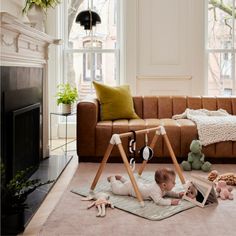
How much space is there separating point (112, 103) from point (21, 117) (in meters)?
1.30

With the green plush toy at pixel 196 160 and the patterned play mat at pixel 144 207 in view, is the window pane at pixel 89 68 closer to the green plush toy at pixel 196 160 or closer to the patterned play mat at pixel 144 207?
the green plush toy at pixel 196 160

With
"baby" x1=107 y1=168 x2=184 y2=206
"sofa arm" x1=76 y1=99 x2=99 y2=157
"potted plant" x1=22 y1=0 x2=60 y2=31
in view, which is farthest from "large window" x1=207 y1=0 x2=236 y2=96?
"baby" x1=107 y1=168 x2=184 y2=206

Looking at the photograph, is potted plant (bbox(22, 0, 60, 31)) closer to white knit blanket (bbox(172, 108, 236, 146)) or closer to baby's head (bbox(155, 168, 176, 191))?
white knit blanket (bbox(172, 108, 236, 146))

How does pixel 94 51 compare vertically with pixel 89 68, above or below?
above

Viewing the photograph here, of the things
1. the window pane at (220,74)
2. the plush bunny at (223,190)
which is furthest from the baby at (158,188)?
the window pane at (220,74)

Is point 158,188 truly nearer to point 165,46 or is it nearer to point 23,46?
point 23,46

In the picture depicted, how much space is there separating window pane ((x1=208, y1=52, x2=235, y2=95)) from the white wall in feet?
0.77

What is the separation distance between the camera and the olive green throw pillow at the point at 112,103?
4.49 meters

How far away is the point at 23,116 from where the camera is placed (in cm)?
355

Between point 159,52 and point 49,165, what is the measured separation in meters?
2.53

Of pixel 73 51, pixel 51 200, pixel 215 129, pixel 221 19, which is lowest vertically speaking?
pixel 51 200

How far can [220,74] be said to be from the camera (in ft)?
19.2

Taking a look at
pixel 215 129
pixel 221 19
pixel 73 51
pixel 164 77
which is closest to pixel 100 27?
pixel 73 51

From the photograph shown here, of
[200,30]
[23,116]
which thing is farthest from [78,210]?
[200,30]
